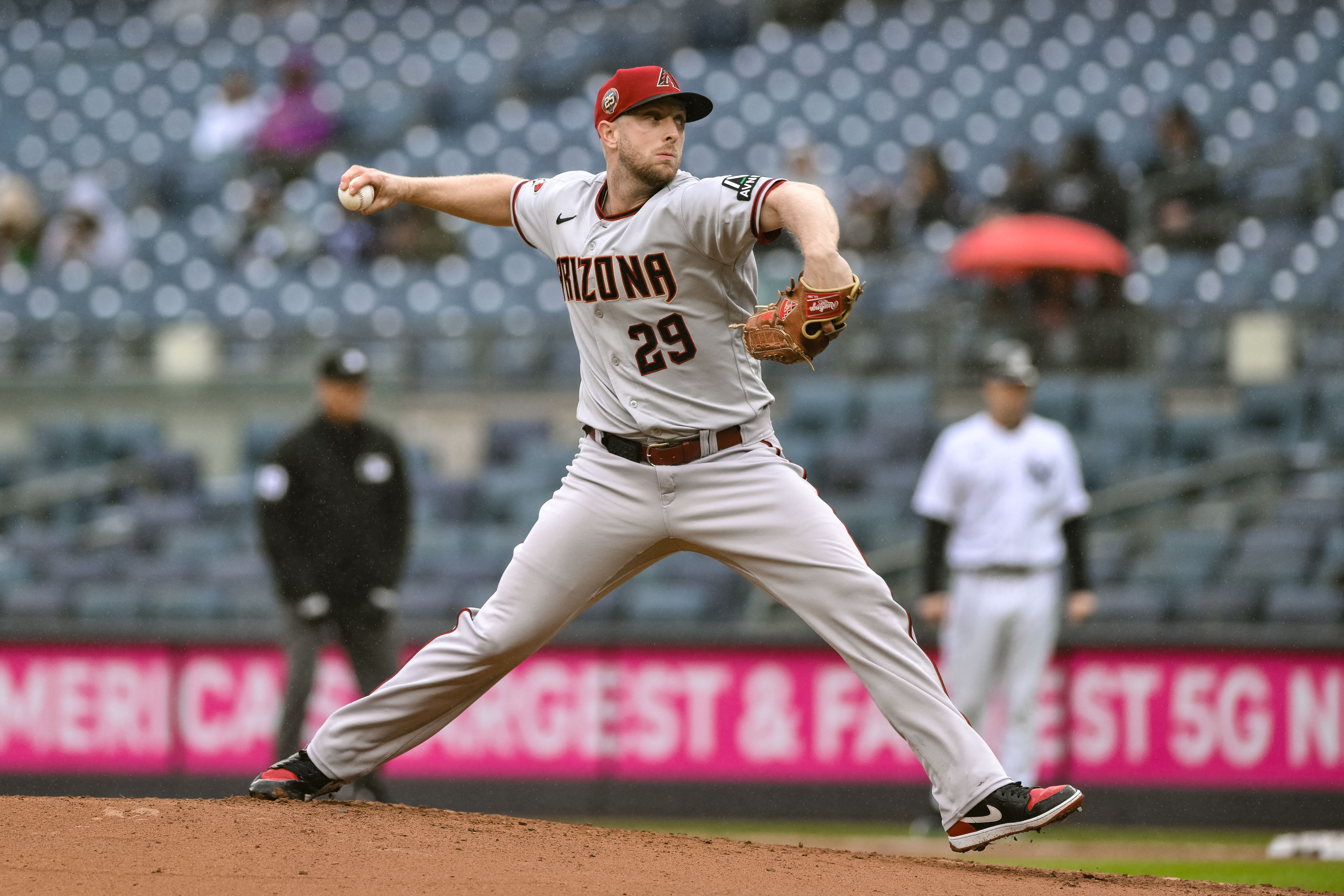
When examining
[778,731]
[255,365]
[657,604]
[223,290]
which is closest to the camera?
[778,731]

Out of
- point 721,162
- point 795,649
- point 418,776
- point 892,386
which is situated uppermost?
point 721,162

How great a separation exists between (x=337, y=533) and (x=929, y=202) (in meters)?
6.52

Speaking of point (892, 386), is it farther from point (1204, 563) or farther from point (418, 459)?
point (418, 459)

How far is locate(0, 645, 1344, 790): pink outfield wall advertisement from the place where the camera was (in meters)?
7.79

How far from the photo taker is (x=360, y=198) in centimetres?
440

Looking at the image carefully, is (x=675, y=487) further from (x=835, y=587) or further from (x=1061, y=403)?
(x=1061, y=403)

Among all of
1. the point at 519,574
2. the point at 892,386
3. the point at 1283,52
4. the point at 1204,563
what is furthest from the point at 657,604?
the point at 1283,52

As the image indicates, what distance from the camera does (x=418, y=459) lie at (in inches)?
417

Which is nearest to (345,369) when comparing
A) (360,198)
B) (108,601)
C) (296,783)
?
(360,198)

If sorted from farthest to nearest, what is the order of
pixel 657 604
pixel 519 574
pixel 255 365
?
pixel 255 365 → pixel 657 604 → pixel 519 574

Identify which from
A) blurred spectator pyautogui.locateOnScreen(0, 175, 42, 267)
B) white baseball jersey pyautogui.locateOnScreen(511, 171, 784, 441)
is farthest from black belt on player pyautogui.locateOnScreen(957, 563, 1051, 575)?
blurred spectator pyautogui.locateOnScreen(0, 175, 42, 267)

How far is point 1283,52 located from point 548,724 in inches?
366

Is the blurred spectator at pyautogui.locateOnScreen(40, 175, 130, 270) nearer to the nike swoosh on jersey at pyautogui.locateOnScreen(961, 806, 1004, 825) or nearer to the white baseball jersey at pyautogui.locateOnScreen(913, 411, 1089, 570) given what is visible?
the white baseball jersey at pyautogui.locateOnScreen(913, 411, 1089, 570)

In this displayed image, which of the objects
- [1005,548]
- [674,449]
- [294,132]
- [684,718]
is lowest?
[684,718]
